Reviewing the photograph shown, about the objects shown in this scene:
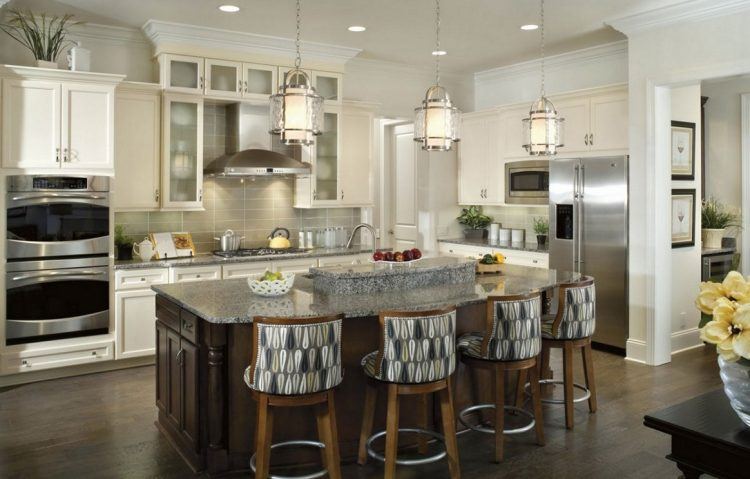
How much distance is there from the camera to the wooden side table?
1925 millimetres

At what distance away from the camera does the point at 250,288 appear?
3.84m

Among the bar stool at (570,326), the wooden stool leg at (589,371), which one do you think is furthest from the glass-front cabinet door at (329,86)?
the wooden stool leg at (589,371)

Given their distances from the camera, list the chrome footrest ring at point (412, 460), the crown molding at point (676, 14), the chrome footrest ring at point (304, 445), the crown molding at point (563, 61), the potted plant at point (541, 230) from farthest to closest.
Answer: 1. the potted plant at point (541, 230)
2. the crown molding at point (563, 61)
3. the crown molding at point (676, 14)
4. the chrome footrest ring at point (412, 460)
5. the chrome footrest ring at point (304, 445)

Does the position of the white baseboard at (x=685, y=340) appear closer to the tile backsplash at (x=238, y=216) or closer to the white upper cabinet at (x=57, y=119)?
the tile backsplash at (x=238, y=216)

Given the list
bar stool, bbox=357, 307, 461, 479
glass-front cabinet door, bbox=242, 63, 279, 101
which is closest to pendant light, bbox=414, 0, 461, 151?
bar stool, bbox=357, 307, 461, 479

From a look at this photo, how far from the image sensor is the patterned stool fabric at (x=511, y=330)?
136 inches

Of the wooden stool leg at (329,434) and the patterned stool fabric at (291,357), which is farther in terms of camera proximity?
the wooden stool leg at (329,434)

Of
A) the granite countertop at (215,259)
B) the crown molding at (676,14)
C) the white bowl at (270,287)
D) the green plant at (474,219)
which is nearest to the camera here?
the white bowl at (270,287)

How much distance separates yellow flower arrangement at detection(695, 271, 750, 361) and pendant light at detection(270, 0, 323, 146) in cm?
209

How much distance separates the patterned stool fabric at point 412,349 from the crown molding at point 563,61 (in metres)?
4.41

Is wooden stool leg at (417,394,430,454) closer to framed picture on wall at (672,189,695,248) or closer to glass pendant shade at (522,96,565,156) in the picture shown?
glass pendant shade at (522,96,565,156)

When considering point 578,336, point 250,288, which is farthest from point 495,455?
point 250,288

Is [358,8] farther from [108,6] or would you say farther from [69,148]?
[69,148]

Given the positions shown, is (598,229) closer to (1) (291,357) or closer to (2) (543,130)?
(2) (543,130)
